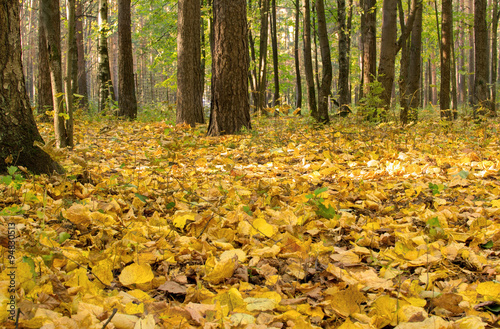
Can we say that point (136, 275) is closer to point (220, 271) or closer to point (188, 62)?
point (220, 271)

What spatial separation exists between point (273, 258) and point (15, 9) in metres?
2.81

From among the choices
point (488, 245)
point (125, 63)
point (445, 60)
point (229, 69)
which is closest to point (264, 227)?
point (488, 245)

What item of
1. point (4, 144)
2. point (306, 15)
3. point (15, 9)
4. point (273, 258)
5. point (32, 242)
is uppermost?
point (306, 15)

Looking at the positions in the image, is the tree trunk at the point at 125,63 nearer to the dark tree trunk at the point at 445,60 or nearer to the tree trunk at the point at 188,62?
the tree trunk at the point at 188,62

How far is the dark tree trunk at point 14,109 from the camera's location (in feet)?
9.35

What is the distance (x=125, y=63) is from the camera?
9977 millimetres

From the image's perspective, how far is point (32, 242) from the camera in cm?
158

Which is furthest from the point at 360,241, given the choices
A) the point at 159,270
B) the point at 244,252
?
the point at 159,270

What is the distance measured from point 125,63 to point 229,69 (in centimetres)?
478

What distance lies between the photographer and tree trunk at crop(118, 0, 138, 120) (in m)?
9.78

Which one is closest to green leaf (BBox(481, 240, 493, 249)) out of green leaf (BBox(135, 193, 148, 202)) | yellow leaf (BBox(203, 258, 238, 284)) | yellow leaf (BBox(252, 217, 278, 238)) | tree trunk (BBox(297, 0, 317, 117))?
yellow leaf (BBox(252, 217, 278, 238))

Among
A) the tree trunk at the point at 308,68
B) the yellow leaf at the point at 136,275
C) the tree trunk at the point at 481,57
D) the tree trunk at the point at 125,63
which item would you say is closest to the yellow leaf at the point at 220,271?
the yellow leaf at the point at 136,275

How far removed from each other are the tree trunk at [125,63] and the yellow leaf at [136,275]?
9.26m

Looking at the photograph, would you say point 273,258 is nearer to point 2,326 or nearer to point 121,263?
point 121,263
